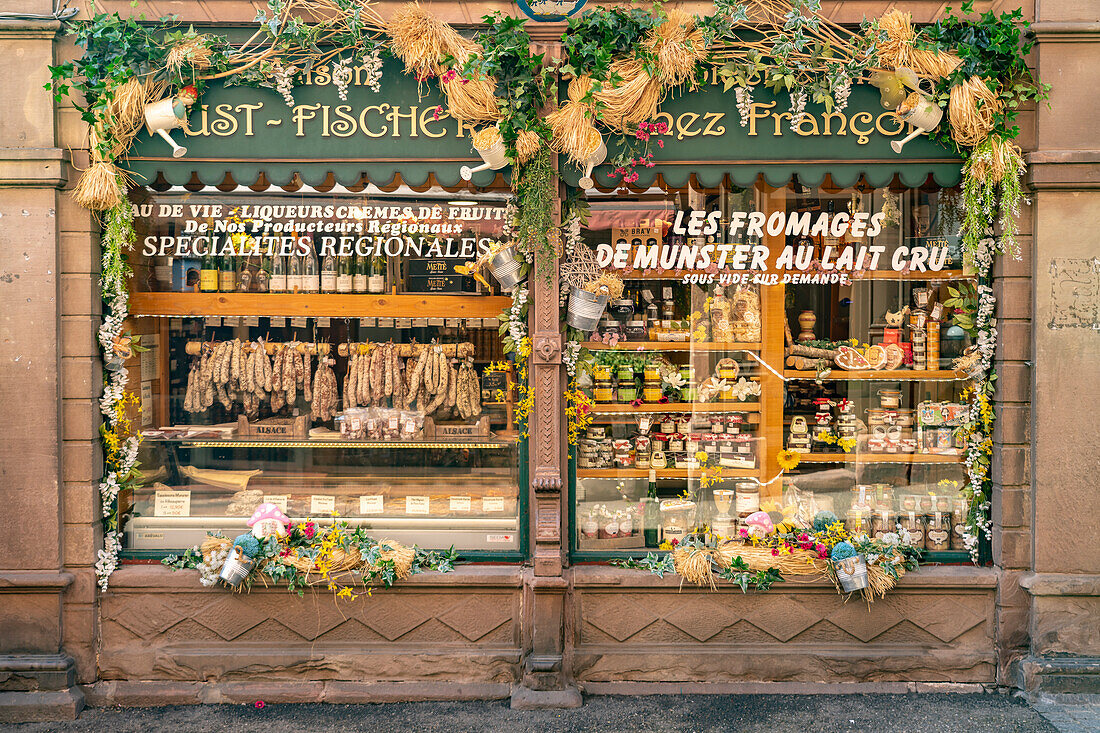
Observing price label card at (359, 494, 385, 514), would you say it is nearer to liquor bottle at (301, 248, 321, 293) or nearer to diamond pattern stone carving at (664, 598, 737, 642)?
liquor bottle at (301, 248, 321, 293)

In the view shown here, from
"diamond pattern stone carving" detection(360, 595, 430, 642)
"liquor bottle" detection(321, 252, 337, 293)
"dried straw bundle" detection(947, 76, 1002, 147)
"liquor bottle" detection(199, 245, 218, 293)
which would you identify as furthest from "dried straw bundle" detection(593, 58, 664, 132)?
"diamond pattern stone carving" detection(360, 595, 430, 642)

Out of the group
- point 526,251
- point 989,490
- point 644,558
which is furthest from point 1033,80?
point 644,558

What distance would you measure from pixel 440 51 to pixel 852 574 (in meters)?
Answer: 4.40

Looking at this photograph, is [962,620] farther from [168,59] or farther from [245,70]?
[168,59]

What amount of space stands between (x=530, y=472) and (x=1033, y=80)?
167 inches

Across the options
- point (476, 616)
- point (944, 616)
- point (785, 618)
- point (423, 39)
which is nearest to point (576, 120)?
point (423, 39)

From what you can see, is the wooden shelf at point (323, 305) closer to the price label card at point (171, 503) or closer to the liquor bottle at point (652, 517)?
the price label card at point (171, 503)

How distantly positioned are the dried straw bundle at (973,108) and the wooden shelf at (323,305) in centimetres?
324

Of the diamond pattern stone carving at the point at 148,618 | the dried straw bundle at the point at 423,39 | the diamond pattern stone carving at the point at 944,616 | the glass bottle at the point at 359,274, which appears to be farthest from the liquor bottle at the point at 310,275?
the diamond pattern stone carving at the point at 944,616

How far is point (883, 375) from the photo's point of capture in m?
5.86

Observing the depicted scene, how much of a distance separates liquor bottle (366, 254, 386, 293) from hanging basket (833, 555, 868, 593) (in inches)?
151

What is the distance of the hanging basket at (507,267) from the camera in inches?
202

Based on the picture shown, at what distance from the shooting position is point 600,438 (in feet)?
19.2

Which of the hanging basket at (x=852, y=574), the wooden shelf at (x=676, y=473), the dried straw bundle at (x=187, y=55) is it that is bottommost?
the hanging basket at (x=852, y=574)
